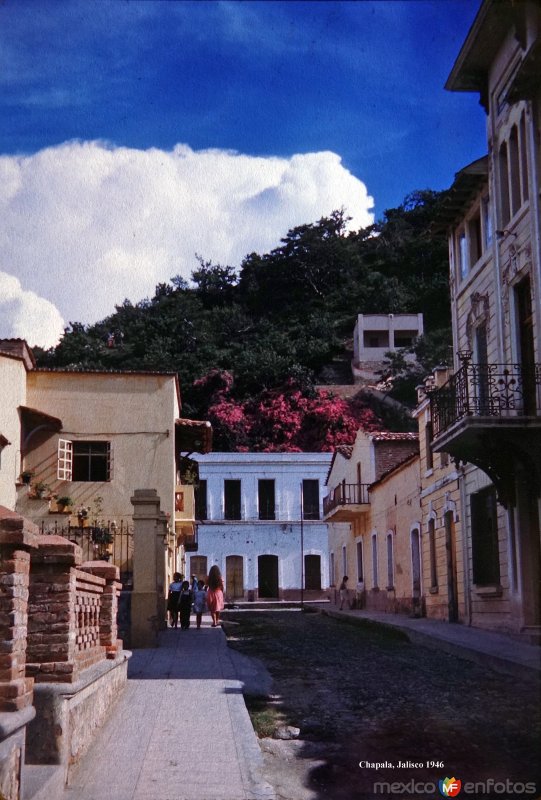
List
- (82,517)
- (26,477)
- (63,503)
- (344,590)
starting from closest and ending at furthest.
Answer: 1. (82,517)
2. (63,503)
3. (26,477)
4. (344,590)

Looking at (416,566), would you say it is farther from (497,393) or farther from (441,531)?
(497,393)

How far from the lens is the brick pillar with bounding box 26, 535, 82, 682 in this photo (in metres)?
4.67

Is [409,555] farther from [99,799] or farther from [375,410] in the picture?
[99,799]

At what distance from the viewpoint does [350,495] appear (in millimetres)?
26656

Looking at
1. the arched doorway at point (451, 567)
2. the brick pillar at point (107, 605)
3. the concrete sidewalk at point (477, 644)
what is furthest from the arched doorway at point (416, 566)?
the brick pillar at point (107, 605)

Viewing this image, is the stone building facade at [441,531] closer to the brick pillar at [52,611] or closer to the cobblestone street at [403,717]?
the cobblestone street at [403,717]

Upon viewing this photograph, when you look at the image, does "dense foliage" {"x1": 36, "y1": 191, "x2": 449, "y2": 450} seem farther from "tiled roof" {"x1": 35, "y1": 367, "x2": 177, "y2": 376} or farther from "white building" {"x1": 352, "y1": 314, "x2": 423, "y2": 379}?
"tiled roof" {"x1": 35, "y1": 367, "x2": 177, "y2": 376}

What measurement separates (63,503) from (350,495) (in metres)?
10.9

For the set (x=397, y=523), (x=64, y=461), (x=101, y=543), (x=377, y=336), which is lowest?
(x=101, y=543)

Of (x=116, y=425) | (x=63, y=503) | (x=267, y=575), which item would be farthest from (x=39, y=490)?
(x=267, y=575)

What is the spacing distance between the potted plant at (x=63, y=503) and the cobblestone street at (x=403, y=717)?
6.75m

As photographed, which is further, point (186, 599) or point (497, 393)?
point (186, 599)

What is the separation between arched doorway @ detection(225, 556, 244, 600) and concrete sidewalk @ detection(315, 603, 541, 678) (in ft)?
62.9

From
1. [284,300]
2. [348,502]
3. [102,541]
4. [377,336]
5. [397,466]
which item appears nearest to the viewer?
[284,300]
